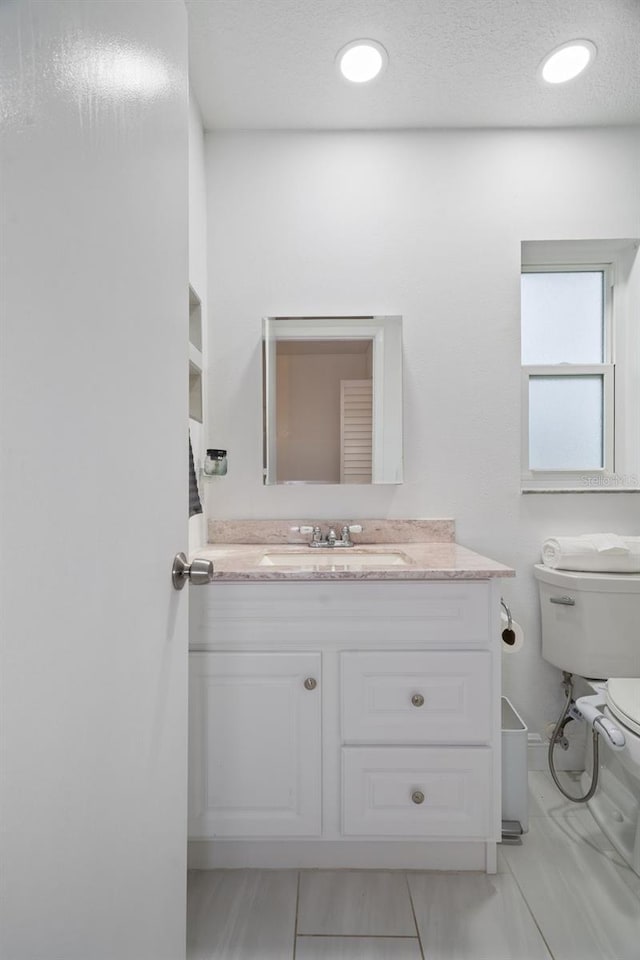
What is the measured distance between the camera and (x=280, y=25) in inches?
58.2

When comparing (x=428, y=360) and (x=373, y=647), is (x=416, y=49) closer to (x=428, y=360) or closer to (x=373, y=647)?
(x=428, y=360)

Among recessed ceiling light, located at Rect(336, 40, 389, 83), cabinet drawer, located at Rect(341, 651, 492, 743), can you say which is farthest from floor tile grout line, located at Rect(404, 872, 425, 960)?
recessed ceiling light, located at Rect(336, 40, 389, 83)

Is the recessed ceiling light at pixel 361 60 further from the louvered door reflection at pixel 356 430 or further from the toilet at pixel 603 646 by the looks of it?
the toilet at pixel 603 646

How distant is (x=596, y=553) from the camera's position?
172 centimetres

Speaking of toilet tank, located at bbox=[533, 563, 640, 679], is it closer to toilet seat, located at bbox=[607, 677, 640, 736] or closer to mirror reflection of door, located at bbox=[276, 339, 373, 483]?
toilet seat, located at bbox=[607, 677, 640, 736]

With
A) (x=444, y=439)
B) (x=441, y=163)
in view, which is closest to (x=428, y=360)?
(x=444, y=439)

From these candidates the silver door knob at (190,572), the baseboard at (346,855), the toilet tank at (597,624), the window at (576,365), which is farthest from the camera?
the window at (576,365)

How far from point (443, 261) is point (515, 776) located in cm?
178

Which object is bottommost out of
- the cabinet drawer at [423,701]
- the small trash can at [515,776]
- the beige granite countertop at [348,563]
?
the small trash can at [515,776]

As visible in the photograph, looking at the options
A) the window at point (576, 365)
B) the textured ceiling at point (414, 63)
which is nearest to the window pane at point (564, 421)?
the window at point (576, 365)

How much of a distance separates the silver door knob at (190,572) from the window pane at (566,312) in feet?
5.71

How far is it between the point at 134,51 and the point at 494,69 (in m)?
1.52

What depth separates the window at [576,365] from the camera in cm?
199

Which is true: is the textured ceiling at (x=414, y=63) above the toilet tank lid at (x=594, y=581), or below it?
above
